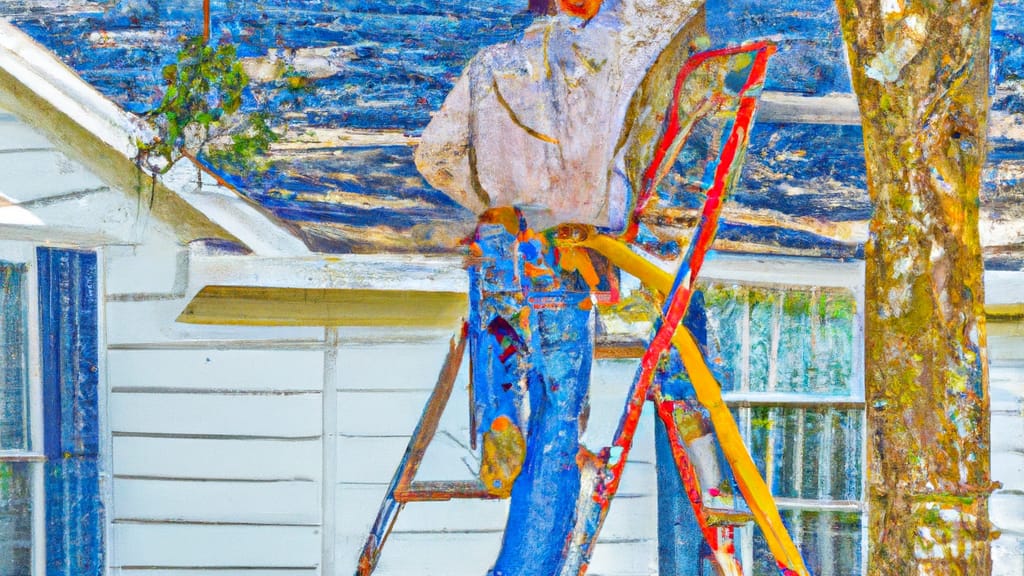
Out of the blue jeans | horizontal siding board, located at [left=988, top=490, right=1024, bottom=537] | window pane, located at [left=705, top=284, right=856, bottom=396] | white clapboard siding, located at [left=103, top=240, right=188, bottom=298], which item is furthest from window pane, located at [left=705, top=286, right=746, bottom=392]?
white clapboard siding, located at [left=103, top=240, right=188, bottom=298]

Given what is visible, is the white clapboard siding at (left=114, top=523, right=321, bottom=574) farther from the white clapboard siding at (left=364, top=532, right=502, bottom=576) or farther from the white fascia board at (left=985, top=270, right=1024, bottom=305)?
the white fascia board at (left=985, top=270, right=1024, bottom=305)

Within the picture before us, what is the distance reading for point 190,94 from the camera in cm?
183

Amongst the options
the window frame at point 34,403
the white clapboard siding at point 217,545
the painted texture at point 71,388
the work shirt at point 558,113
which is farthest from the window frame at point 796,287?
the window frame at point 34,403

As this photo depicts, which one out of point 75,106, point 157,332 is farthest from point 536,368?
point 75,106

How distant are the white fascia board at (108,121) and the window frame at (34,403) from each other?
319 mm

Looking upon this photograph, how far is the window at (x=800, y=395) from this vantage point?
5.97 ft

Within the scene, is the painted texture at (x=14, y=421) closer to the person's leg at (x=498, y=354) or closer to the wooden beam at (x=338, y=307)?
the wooden beam at (x=338, y=307)

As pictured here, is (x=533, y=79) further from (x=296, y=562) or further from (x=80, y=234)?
(x=296, y=562)

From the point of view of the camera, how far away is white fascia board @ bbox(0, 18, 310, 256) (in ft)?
5.95

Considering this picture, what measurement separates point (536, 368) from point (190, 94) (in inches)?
39.0

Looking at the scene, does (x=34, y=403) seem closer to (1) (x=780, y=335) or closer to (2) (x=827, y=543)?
(1) (x=780, y=335)

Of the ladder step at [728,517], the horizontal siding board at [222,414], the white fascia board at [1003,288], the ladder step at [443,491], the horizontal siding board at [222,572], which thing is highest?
the white fascia board at [1003,288]

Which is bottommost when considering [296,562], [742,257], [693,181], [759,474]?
[296,562]

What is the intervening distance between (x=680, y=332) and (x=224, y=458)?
1065 millimetres
